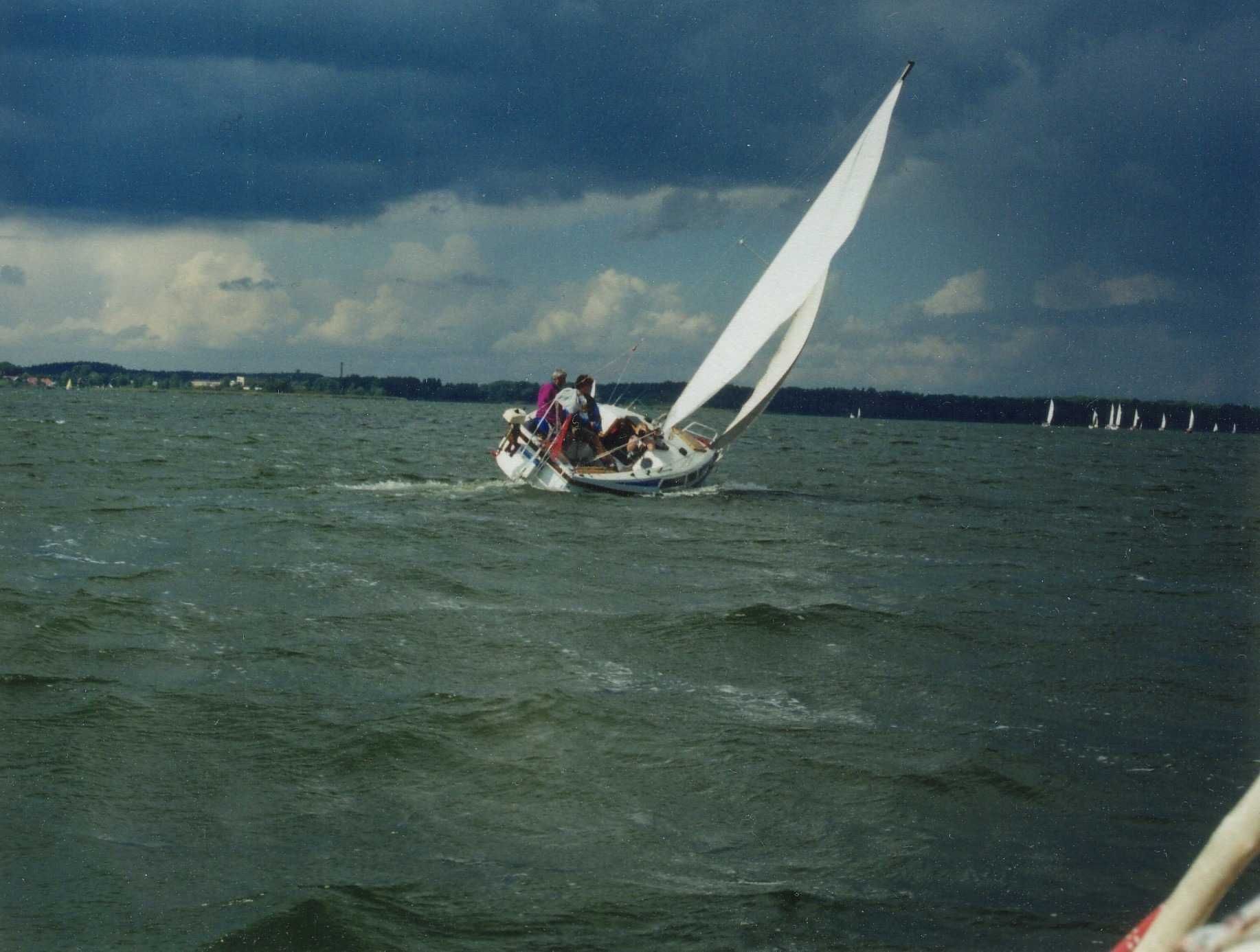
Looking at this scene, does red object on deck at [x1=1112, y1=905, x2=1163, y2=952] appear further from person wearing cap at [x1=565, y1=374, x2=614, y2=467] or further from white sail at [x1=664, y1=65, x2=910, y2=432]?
white sail at [x1=664, y1=65, x2=910, y2=432]

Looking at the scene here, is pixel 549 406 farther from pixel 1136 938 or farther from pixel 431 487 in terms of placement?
pixel 1136 938

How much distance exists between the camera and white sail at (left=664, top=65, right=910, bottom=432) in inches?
1224

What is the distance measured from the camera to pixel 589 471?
2794cm

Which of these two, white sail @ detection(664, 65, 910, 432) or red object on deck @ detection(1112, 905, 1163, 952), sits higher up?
white sail @ detection(664, 65, 910, 432)

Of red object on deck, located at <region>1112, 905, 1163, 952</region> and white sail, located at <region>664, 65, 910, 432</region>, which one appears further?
white sail, located at <region>664, 65, 910, 432</region>

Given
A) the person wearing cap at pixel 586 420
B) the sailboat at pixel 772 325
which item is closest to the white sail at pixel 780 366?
the sailboat at pixel 772 325

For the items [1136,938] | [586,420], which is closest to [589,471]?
[586,420]

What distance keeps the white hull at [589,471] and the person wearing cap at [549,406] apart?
0.36 meters

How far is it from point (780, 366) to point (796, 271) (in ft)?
8.32

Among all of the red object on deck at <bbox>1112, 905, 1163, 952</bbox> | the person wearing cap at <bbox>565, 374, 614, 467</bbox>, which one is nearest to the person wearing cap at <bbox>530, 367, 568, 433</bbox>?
the person wearing cap at <bbox>565, 374, 614, 467</bbox>

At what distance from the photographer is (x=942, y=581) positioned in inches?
757

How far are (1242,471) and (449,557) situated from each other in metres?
60.2

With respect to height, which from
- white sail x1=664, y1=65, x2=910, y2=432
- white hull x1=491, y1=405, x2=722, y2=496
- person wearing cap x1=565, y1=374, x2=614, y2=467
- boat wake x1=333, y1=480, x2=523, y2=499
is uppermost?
white sail x1=664, y1=65, x2=910, y2=432

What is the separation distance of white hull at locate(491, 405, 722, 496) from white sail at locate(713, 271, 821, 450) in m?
1.48
